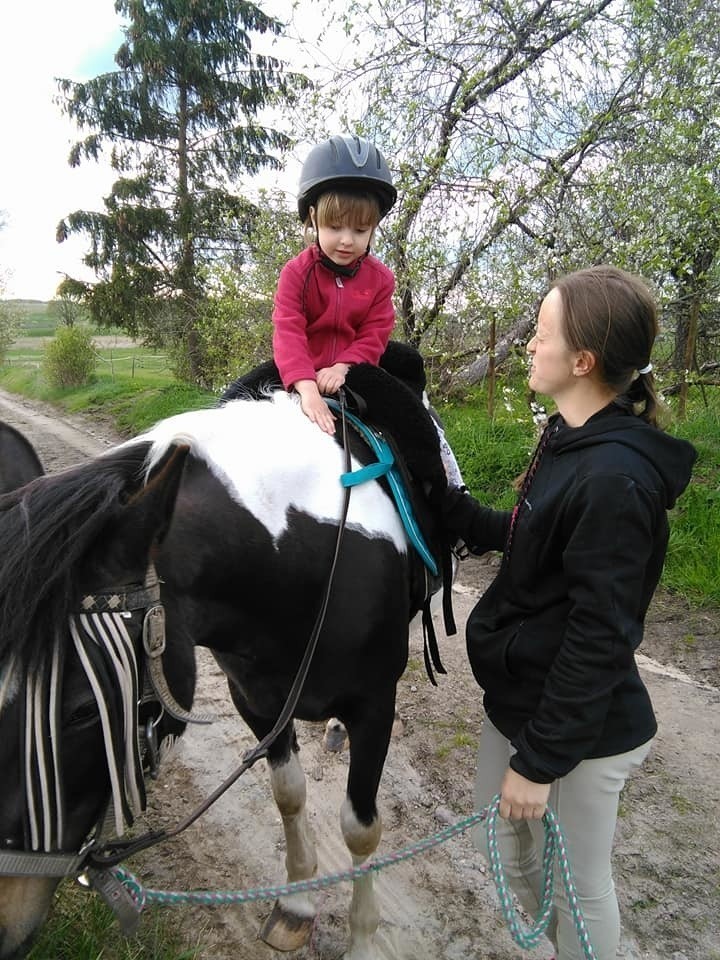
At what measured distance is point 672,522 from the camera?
4648 mm

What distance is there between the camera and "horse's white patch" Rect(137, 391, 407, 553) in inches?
59.3

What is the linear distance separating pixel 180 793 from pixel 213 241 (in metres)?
15.1

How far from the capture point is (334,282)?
227 cm

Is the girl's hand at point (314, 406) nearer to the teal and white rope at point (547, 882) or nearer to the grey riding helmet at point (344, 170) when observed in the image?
the grey riding helmet at point (344, 170)

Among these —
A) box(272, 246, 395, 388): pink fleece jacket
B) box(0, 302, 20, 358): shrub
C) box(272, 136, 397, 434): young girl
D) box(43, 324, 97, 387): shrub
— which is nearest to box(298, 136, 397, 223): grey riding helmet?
box(272, 136, 397, 434): young girl

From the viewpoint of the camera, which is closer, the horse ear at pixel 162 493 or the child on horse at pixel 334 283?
the horse ear at pixel 162 493

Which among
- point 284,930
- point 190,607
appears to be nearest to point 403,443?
point 190,607

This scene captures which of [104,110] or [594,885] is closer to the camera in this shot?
[594,885]

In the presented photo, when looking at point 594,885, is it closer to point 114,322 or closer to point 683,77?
point 683,77

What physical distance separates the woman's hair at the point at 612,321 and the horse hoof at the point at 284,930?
1.95 metres

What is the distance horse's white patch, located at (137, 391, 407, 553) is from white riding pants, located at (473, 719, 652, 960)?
754mm

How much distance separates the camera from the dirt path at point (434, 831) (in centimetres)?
201

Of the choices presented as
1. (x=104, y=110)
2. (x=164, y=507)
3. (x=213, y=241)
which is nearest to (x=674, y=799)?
(x=164, y=507)

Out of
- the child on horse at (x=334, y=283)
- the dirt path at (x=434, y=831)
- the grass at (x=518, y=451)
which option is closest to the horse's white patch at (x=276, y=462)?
the child on horse at (x=334, y=283)
